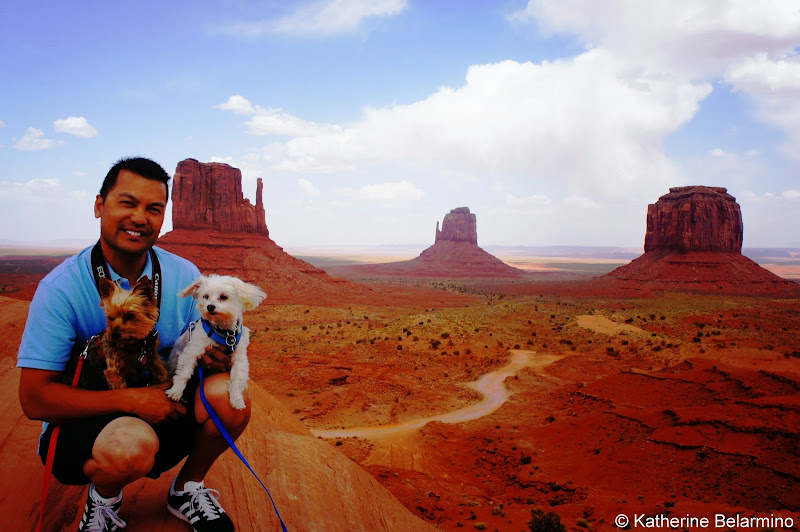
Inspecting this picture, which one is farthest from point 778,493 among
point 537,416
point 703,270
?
point 703,270

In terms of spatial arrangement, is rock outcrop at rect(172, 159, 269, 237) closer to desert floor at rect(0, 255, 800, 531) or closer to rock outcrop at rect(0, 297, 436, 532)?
desert floor at rect(0, 255, 800, 531)

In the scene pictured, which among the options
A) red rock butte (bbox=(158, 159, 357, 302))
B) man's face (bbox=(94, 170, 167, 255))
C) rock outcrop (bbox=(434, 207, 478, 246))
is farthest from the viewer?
rock outcrop (bbox=(434, 207, 478, 246))

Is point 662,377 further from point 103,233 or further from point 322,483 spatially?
point 103,233

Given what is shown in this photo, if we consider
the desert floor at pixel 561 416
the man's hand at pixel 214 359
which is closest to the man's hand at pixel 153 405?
the man's hand at pixel 214 359

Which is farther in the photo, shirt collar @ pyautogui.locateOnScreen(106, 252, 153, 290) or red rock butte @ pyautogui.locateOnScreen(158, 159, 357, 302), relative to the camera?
red rock butte @ pyautogui.locateOnScreen(158, 159, 357, 302)

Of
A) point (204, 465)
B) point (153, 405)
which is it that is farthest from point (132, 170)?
point (204, 465)

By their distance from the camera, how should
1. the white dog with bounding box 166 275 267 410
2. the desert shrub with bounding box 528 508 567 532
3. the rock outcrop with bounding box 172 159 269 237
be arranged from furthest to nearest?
the rock outcrop with bounding box 172 159 269 237, the desert shrub with bounding box 528 508 567 532, the white dog with bounding box 166 275 267 410

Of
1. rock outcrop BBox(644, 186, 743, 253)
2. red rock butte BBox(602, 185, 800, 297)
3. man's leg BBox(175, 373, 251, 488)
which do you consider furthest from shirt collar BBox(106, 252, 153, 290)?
rock outcrop BBox(644, 186, 743, 253)

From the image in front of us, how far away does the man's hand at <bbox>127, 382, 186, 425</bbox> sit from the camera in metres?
3.12

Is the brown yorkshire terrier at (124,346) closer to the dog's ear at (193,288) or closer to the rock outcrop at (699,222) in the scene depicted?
the dog's ear at (193,288)

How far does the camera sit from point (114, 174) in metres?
3.33

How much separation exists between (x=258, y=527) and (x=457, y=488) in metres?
7.69

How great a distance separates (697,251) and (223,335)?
10410cm

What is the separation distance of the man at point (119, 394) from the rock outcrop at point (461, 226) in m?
167
